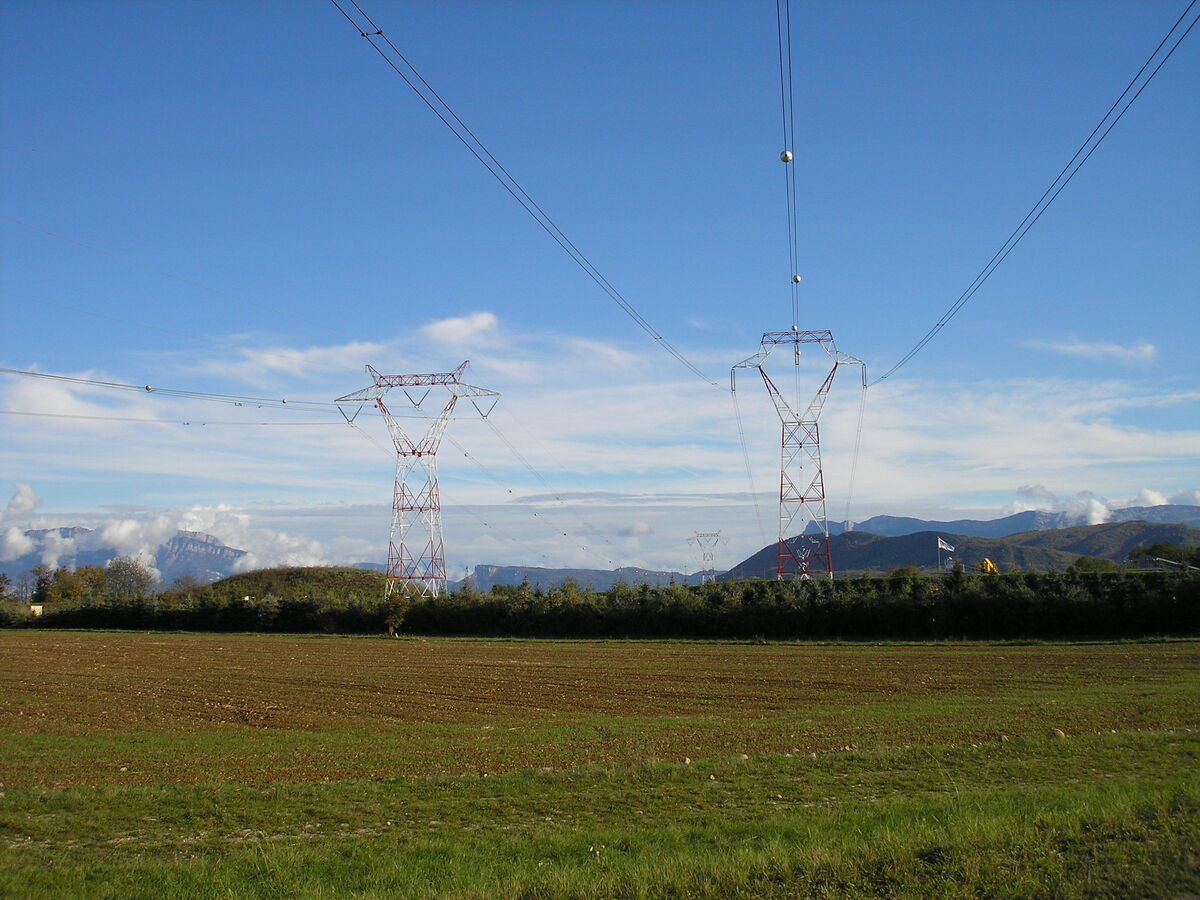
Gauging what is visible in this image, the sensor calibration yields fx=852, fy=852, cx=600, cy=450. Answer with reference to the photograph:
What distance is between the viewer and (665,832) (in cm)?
1032

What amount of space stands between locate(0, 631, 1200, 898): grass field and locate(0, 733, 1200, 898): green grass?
0.16 feet

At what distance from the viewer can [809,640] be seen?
210 feet

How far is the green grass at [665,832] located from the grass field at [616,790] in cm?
5

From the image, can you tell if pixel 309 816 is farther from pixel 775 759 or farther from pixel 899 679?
pixel 899 679

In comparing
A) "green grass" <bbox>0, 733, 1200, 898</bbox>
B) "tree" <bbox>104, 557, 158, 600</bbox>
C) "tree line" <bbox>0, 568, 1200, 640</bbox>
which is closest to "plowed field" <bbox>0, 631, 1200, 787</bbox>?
"green grass" <bbox>0, 733, 1200, 898</bbox>

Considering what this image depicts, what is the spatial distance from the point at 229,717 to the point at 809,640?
4637 centimetres

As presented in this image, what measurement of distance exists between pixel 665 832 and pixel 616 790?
10.1ft

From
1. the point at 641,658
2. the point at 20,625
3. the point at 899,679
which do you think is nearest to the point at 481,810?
the point at 899,679

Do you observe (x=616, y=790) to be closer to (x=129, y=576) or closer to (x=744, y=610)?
(x=744, y=610)

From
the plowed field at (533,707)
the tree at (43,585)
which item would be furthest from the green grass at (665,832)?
the tree at (43,585)

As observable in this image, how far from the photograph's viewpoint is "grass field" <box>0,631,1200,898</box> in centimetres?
845

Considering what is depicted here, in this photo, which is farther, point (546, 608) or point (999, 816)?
point (546, 608)

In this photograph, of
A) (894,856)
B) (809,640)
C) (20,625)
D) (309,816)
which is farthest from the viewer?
(20,625)

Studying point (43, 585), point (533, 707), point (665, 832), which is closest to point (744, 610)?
point (533, 707)
